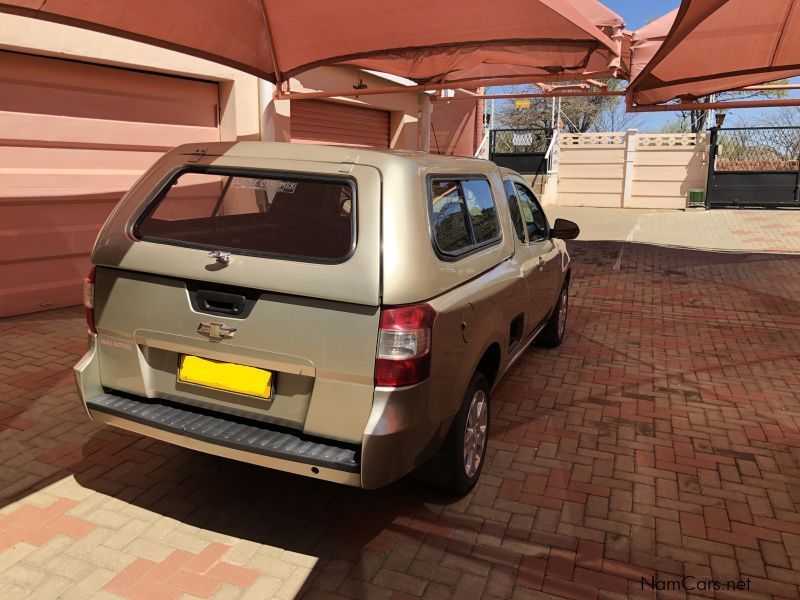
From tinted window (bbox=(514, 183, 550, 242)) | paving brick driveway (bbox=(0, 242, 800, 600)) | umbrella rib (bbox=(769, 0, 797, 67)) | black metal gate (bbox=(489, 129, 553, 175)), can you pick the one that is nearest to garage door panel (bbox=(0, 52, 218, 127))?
paving brick driveway (bbox=(0, 242, 800, 600))

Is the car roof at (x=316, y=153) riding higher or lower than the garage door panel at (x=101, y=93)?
lower

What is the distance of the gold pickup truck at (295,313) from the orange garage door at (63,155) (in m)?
3.88

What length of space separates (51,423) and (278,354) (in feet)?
7.74

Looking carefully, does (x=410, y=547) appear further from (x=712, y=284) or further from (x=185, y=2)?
(x=712, y=284)

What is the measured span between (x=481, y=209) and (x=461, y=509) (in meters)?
1.70

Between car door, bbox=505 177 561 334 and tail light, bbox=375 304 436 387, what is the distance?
178cm

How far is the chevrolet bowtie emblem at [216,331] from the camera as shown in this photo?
268cm

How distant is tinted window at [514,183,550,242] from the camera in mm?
4785

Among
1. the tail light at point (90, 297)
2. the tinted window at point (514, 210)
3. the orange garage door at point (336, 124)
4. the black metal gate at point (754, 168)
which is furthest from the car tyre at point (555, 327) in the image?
the black metal gate at point (754, 168)

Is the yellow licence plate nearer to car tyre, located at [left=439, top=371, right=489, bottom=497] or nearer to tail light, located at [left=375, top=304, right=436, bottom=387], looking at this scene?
tail light, located at [left=375, top=304, right=436, bottom=387]

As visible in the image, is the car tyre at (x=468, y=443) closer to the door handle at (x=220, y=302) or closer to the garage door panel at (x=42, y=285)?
the door handle at (x=220, y=302)

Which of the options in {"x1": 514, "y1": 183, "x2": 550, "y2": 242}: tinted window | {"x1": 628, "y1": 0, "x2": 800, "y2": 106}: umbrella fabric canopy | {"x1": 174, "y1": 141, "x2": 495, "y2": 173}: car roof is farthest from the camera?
{"x1": 628, "y1": 0, "x2": 800, "y2": 106}: umbrella fabric canopy

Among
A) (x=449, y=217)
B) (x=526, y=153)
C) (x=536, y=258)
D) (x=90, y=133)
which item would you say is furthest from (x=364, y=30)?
(x=526, y=153)

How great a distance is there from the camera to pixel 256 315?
2643 millimetres
